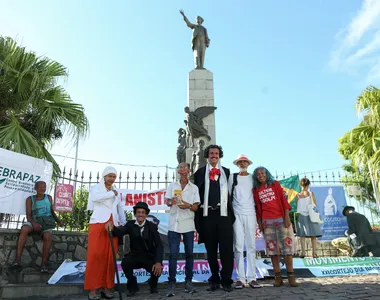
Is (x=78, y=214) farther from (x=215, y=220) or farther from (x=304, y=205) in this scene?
(x=304, y=205)

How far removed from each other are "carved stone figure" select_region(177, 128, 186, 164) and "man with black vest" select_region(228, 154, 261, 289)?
4596mm

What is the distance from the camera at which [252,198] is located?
13.4ft

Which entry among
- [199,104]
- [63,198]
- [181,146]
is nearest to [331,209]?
[181,146]

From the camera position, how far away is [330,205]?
7.80m

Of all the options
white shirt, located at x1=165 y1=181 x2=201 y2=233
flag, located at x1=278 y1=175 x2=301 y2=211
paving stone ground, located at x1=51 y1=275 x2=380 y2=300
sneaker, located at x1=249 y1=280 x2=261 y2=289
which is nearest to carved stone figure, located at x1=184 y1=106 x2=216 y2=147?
flag, located at x1=278 y1=175 x2=301 y2=211

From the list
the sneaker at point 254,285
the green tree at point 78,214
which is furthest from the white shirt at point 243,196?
the green tree at point 78,214

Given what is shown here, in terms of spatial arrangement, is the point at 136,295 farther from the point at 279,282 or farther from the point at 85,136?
the point at 85,136

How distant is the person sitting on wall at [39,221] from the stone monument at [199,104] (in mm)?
4048

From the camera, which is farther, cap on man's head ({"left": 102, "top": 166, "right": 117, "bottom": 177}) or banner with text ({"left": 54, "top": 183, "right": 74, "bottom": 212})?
banner with text ({"left": 54, "top": 183, "right": 74, "bottom": 212})

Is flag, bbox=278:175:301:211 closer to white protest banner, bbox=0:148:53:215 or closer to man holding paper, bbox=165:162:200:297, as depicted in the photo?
man holding paper, bbox=165:162:200:297

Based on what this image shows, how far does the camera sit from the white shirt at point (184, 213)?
3.80 metres

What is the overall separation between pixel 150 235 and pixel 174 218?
40cm

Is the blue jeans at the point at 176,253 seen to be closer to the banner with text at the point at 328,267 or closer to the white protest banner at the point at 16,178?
the banner with text at the point at 328,267

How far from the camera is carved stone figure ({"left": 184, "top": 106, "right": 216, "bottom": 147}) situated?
8883 mm
